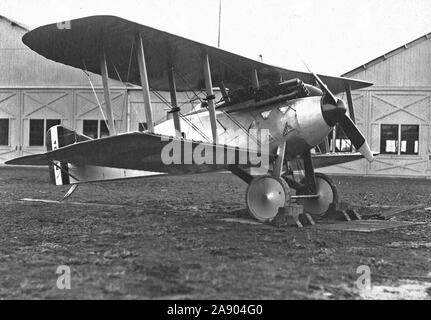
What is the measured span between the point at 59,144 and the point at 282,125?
5.56 metres

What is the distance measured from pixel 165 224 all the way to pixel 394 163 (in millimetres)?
20609

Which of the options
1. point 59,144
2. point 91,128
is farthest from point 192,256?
point 91,128

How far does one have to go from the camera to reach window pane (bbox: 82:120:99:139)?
2936 cm

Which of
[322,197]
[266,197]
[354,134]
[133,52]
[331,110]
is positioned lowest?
[322,197]

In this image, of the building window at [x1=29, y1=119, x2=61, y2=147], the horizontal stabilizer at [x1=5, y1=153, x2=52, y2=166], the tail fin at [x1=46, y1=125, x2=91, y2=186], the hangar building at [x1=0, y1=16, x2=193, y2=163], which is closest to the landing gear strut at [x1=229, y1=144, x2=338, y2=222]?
the horizontal stabilizer at [x1=5, y1=153, x2=52, y2=166]

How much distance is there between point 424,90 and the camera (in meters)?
26.9

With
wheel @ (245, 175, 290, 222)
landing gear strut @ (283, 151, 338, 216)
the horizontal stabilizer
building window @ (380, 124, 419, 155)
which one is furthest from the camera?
building window @ (380, 124, 419, 155)

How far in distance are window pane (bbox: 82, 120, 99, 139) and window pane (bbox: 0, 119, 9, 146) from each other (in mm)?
4767

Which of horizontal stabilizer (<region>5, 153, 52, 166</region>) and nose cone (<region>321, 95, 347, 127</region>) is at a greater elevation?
nose cone (<region>321, 95, 347, 127</region>)

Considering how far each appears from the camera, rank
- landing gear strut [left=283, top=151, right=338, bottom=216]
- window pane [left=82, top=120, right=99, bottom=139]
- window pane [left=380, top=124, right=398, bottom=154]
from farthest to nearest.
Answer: window pane [left=82, top=120, right=99, bottom=139]
window pane [left=380, top=124, right=398, bottom=154]
landing gear strut [left=283, top=151, right=338, bottom=216]

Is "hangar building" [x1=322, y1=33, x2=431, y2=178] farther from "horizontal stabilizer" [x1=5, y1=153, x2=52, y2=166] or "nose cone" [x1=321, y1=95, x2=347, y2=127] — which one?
"horizontal stabilizer" [x1=5, y1=153, x2=52, y2=166]

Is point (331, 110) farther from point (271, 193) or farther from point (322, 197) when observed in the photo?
point (322, 197)

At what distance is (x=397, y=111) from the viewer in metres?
27.2

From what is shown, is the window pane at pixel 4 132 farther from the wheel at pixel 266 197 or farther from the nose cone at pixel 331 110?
the nose cone at pixel 331 110
